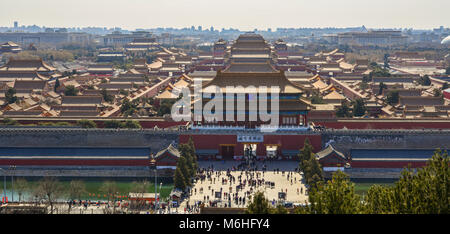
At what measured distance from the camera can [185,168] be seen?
1218 inches

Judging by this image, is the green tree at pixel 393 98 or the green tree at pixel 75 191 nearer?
the green tree at pixel 75 191

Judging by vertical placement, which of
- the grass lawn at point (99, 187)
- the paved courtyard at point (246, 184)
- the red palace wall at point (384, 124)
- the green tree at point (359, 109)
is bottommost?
the grass lawn at point (99, 187)

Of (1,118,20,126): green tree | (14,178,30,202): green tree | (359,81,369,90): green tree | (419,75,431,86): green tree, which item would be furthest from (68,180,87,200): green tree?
(419,75,431,86): green tree

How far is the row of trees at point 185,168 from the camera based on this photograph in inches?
1187

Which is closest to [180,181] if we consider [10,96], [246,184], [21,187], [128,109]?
[246,184]

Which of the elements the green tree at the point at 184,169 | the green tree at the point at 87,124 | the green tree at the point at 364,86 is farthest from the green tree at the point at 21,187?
the green tree at the point at 364,86

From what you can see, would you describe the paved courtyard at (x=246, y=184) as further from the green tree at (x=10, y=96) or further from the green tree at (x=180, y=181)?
the green tree at (x=10, y=96)

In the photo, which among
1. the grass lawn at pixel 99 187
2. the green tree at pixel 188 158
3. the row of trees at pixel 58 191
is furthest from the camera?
the green tree at pixel 188 158

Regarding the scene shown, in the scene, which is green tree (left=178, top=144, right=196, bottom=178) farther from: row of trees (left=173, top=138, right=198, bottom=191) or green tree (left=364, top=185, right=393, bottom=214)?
green tree (left=364, top=185, right=393, bottom=214)

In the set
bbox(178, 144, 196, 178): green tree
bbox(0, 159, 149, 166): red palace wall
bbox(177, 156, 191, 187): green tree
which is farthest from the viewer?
bbox(0, 159, 149, 166): red palace wall

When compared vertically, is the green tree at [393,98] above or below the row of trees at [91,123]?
above

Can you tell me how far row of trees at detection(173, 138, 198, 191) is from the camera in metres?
30.1
